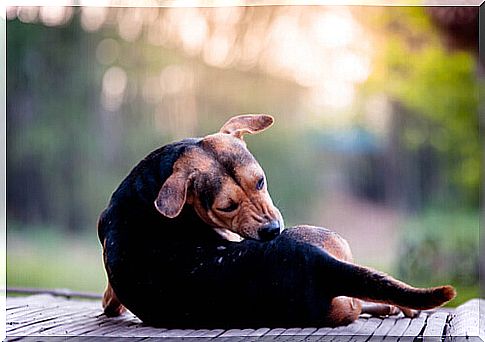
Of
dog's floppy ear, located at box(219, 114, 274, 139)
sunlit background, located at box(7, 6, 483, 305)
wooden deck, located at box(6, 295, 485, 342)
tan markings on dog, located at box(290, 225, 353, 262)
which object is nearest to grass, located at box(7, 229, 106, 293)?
sunlit background, located at box(7, 6, 483, 305)

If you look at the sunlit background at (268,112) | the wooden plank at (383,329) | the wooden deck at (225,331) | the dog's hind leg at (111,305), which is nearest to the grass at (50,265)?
Answer: the sunlit background at (268,112)

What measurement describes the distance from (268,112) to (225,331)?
170 centimetres

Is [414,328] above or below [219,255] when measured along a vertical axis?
below

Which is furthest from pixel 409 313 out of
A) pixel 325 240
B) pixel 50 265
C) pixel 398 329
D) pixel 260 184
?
pixel 50 265

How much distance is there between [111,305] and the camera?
14.4ft

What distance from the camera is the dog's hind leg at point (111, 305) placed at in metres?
4.35

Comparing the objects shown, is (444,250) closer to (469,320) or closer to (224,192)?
(469,320)

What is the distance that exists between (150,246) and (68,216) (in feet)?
4.84

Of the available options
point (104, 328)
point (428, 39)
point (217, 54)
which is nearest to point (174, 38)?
point (217, 54)

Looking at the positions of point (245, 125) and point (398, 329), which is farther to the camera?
point (245, 125)

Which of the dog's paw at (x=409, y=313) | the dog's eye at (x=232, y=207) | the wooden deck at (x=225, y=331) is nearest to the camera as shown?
the wooden deck at (x=225, y=331)

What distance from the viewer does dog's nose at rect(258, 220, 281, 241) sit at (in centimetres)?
390

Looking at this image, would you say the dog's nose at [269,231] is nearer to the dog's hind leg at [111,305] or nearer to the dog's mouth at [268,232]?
the dog's mouth at [268,232]

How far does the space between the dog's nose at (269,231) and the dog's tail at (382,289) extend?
27 cm
